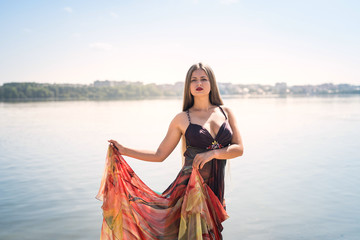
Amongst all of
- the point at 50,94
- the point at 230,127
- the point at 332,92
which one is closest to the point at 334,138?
the point at 230,127

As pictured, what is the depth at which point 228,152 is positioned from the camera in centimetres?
313

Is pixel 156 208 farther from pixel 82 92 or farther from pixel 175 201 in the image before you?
pixel 82 92

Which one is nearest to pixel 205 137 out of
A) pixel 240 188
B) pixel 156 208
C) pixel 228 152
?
pixel 228 152

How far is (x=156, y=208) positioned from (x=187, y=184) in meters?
0.34

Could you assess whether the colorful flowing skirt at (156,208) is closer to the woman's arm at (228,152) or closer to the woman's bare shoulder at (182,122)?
the woman's arm at (228,152)

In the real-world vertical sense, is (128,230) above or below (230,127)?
below

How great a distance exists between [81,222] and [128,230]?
3.84 m

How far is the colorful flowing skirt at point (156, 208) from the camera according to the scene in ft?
9.67

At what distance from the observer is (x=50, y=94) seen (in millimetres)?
110312

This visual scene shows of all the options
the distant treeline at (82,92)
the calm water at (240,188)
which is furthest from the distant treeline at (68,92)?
the calm water at (240,188)

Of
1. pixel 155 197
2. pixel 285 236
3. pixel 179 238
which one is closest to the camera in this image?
pixel 179 238

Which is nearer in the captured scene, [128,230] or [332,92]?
[128,230]

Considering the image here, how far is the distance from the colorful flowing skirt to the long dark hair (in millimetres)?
641

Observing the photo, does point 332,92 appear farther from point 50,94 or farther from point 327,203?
point 327,203
